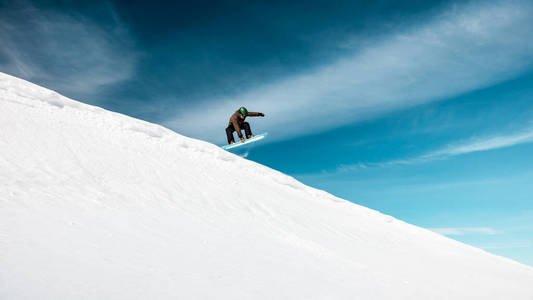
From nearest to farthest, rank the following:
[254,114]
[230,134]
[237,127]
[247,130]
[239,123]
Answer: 1. [237,127]
2. [239,123]
3. [247,130]
4. [254,114]
5. [230,134]

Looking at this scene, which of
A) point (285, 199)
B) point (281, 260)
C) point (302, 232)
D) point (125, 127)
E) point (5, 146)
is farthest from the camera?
point (125, 127)

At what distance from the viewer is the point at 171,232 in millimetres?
5586

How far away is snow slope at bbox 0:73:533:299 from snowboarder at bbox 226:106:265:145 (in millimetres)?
4114

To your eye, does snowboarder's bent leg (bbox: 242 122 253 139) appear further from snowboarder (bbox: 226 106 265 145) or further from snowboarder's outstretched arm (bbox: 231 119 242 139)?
snowboarder's outstretched arm (bbox: 231 119 242 139)

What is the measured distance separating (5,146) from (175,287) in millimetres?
5553

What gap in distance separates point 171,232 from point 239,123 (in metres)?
11.0

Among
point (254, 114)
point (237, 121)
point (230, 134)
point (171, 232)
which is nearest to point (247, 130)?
point (237, 121)

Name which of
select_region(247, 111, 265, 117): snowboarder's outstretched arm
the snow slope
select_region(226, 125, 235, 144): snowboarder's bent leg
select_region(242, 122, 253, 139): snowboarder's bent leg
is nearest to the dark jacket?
select_region(242, 122, 253, 139): snowboarder's bent leg

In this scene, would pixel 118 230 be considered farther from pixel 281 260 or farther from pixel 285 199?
pixel 285 199

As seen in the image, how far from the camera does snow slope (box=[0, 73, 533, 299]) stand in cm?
384

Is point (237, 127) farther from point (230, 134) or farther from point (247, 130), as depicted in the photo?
point (230, 134)

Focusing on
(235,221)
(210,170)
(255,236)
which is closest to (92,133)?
(210,170)

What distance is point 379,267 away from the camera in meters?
6.63

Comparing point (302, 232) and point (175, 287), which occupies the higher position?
point (302, 232)
